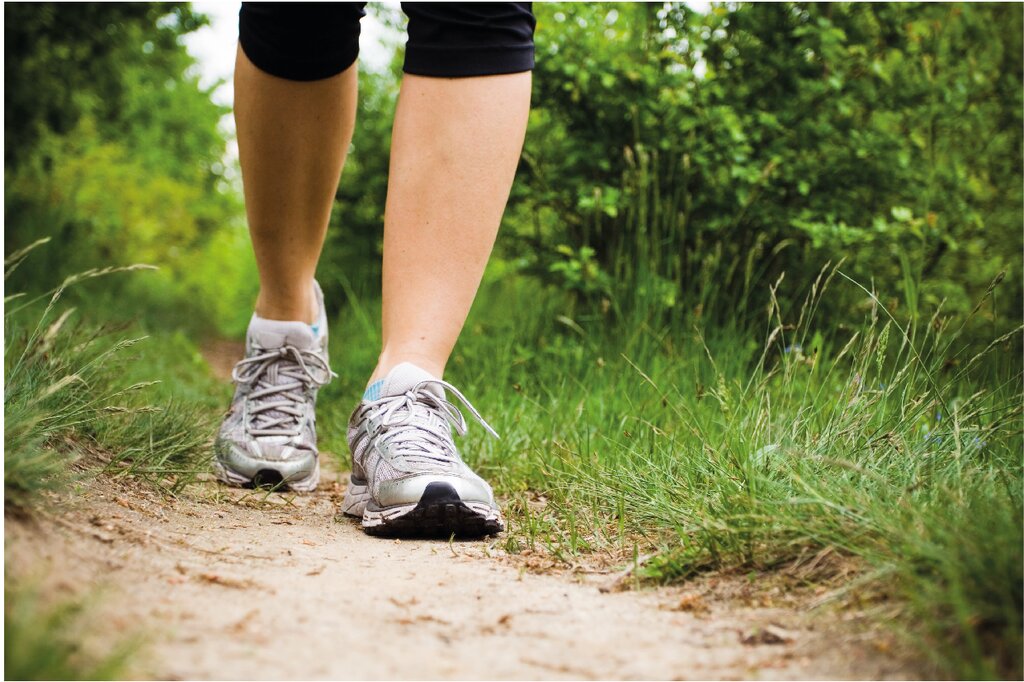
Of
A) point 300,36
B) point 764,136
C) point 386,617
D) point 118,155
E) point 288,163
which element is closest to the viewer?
point 386,617

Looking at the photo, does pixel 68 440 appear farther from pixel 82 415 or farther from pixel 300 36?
pixel 300 36

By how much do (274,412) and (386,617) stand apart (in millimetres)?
1130

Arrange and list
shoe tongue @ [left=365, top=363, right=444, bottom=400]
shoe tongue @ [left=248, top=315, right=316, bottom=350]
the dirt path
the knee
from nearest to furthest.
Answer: the dirt path, shoe tongue @ [left=365, top=363, right=444, bottom=400], the knee, shoe tongue @ [left=248, top=315, right=316, bottom=350]

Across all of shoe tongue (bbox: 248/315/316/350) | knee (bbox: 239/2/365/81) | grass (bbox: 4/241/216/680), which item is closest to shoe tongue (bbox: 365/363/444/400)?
grass (bbox: 4/241/216/680)

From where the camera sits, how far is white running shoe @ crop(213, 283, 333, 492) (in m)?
2.02

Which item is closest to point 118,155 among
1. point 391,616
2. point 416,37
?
point 416,37

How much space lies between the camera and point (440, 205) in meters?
→ 1.67

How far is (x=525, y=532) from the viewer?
1.58 meters

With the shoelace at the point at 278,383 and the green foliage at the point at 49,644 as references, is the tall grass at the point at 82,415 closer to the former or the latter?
the shoelace at the point at 278,383

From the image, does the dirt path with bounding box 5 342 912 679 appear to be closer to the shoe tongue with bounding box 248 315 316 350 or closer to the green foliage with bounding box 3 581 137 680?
the green foliage with bounding box 3 581 137 680

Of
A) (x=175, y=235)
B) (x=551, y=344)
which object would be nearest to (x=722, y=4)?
(x=551, y=344)

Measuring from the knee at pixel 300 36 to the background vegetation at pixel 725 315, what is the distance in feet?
2.30

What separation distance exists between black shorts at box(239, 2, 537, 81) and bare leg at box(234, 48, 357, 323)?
0.05m

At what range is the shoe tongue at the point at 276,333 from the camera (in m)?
2.12
